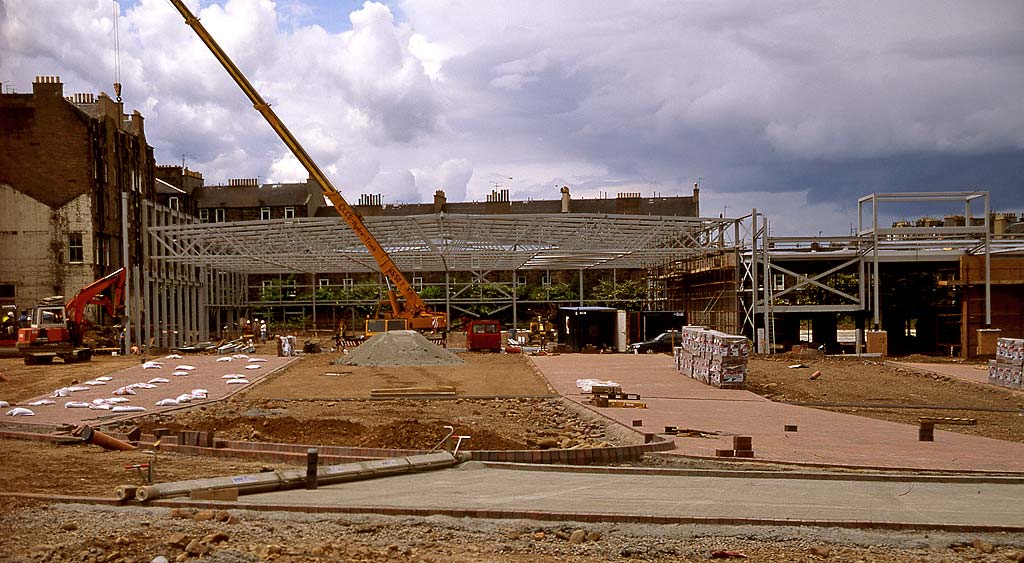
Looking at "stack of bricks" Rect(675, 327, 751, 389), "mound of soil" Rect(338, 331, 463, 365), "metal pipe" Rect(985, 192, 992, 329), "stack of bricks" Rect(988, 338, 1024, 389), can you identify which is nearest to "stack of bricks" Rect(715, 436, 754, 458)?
"stack of bricks" Rect(675, 327, 751, 389)

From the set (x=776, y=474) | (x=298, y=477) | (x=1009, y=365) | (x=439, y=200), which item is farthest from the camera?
(x=439, y=200)

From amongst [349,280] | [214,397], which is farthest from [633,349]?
[349,280]

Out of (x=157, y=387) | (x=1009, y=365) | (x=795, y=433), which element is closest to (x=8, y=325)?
(x=157, y=387)

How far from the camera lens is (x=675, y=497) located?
8.81 metres

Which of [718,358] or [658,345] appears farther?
[658,345]

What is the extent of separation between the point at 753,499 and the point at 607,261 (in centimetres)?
4239

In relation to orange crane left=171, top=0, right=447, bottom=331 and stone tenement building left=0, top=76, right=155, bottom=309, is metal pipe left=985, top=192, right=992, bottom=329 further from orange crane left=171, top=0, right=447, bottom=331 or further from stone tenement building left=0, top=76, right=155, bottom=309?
stone tenement building left=0, top=76, right=155, bottom=309

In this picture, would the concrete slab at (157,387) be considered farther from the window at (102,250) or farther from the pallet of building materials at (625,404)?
the window at (102,250)

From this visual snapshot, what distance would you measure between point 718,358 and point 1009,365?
26.8 feet

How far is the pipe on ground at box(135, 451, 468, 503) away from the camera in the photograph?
8.27 m

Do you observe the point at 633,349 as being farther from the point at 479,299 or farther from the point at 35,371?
the point at 35,371

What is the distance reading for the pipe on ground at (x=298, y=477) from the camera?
8.27 m

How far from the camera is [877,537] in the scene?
7.28 m

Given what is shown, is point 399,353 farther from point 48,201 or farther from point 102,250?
point 48,201
